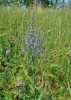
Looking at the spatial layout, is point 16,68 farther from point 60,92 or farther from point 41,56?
point 60,92

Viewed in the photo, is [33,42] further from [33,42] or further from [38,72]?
[38,72]

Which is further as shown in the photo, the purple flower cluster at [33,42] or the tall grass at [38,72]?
the purple flower cluster at [33,42]

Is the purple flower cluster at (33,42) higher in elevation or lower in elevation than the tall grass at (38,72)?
higher

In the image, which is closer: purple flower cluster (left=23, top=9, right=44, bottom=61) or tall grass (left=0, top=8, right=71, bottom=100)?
tall grass (left=0, top=8, right=71, bottom=100)

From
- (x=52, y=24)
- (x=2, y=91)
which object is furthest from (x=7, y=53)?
(x=52, y=24)

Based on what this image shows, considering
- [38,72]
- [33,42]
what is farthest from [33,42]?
[38,72]

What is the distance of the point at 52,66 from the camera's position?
2.32 m

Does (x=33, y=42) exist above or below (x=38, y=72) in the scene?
above

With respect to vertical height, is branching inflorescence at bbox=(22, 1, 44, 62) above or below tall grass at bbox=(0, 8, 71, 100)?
above

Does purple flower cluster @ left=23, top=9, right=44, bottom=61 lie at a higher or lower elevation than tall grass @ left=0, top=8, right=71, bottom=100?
higher

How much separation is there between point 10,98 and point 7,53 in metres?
0.77

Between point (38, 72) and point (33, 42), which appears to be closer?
point (33, 42)

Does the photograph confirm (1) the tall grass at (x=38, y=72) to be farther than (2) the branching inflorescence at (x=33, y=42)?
No

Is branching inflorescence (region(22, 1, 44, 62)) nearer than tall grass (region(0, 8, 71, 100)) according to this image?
No
